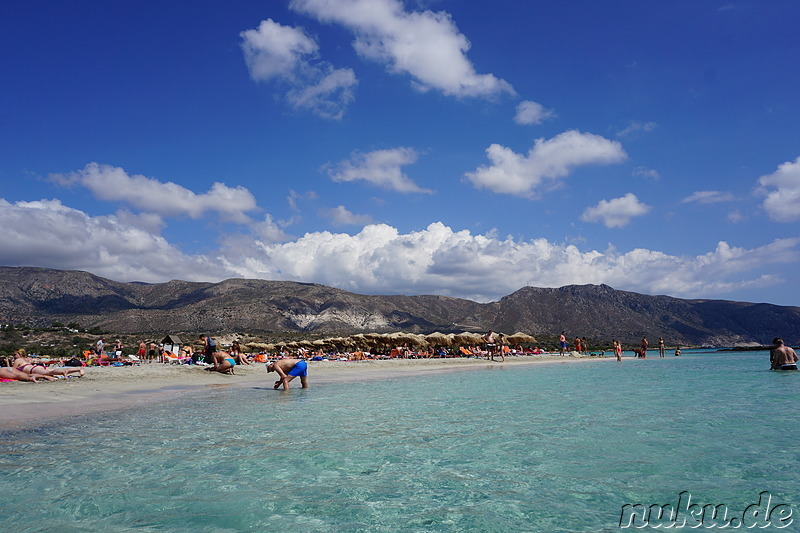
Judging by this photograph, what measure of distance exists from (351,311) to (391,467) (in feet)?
363

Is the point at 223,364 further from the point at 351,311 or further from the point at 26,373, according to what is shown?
the point at 351,311

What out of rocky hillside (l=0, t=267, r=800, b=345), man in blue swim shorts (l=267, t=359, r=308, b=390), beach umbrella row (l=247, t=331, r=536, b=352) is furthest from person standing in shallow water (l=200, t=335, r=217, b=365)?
rocky hillside (l=0, t=267, r=800, b=345)

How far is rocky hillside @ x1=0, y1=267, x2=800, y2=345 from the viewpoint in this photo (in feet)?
298

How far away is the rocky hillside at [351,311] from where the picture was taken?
90938mm

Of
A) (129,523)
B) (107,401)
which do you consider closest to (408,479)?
(129,523)

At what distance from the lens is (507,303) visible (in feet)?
469

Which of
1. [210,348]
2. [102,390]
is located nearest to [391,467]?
[102,390]

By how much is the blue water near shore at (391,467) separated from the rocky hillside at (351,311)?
7763cm

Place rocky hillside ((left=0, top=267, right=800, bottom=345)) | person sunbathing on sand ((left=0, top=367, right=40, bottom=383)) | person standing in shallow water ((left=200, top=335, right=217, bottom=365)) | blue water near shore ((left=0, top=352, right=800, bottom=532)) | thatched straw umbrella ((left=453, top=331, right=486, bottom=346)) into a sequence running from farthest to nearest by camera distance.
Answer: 1. rocky hillside ((left=0, top=267, right=800, bottom=345))
2. thatched straw umbrella ((left=453, top=331, right=486, bottom=346))
3. person standing in shallow water ((left=200, top=335, right=217, bottom=365))
4. person sunbathing on sand ((left=0, top=367, right=40, bottom=383))
5. blue water near shore ((left=0, top=352, right=800, bottom=532))

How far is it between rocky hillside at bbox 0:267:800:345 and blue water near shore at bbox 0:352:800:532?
255 feet

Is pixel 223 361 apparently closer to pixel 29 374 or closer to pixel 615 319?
pixel 29 374

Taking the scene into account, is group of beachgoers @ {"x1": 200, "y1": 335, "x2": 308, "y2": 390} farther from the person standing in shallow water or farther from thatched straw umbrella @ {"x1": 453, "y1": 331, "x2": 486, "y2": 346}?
thatched straw umbrella @ {"x1": 453, "y1": 331, "x2": 486, "y2": 346}

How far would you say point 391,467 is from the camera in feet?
19.8

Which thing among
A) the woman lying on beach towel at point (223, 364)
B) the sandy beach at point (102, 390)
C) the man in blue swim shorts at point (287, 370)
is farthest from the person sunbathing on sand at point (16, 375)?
the man in blue swim shorts at point (287, 370)
